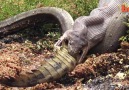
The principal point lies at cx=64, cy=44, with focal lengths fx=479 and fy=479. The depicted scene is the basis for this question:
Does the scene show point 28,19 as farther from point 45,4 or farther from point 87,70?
point 87,70

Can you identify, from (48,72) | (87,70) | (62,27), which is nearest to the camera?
(48,72)

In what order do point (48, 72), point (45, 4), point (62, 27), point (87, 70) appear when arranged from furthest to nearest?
point (45, 4) < point (62, 27) < point (87, 70) < point (48, 72)

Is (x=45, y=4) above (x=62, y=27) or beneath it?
above

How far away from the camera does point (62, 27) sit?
914cm

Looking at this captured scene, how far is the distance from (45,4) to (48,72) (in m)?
4.31

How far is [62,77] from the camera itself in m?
7.18

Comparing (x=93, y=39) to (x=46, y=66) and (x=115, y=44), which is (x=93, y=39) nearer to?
(x=115, y=44)

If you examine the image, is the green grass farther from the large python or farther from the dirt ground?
the dirt ground

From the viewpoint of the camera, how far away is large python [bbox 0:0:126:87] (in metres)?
Result: 6.53

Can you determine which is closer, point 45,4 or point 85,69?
point 85,69

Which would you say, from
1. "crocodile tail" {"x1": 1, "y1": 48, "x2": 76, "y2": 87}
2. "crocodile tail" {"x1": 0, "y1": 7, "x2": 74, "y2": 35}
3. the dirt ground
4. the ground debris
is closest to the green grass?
"crocodile tail" {"x1": 0, "y1": 7, "x2": 74, "y2": 35}

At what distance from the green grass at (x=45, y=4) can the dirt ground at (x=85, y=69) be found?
1843 mm

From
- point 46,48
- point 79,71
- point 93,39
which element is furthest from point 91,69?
point 46,48

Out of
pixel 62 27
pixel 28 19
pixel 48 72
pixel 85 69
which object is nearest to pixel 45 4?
pixel 28 19
